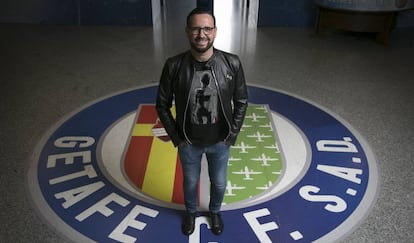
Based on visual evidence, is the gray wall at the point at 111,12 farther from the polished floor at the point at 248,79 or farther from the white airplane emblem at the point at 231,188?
the white airplane emblem at the point at 231,188

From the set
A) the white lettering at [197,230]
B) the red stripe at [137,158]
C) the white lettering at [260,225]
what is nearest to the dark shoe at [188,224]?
the white lettering at [197,230]

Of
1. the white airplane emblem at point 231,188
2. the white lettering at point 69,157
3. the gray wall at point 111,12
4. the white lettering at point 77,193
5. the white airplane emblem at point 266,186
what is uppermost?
the gray wall at point 111,12

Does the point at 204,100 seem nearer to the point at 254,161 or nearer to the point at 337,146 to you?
the point at 254,161

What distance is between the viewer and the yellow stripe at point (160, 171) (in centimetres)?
253

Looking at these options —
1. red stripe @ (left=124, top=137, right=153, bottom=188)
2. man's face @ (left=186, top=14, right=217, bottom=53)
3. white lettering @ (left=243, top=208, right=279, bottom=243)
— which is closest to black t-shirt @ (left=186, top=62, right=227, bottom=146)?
man's face @ (left=186, top=14, right=217, bottom=53)

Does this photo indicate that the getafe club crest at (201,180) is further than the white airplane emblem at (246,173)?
No

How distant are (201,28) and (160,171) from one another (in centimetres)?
148

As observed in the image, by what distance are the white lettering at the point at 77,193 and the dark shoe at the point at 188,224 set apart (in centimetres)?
72

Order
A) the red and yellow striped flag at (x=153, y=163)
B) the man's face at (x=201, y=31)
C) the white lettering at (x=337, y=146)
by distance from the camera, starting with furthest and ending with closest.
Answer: the white lettering at (x=337, y=146) < the red and yellow striped flag at (x=153, y=163) < the man's face at (x=201, y=31)

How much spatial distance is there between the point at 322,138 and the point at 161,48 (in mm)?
2979

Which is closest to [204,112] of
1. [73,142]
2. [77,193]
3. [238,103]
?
[238,103]

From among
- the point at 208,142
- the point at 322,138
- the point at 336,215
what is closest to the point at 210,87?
the point at 208,142

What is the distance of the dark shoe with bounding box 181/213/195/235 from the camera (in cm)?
220

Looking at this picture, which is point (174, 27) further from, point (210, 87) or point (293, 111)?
point (210, 87)
